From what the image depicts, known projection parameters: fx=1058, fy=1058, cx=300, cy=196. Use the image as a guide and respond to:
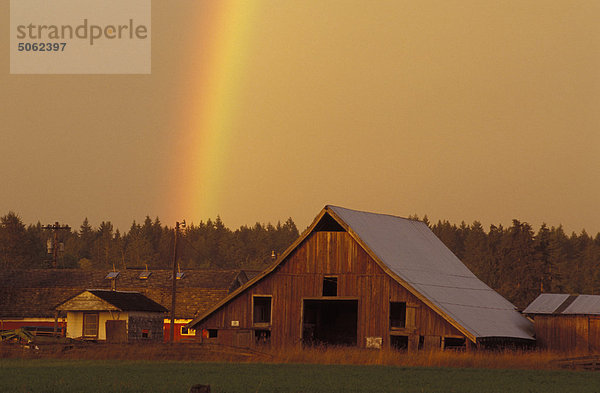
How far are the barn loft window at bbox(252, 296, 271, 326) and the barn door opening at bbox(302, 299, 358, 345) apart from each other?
2.97 m

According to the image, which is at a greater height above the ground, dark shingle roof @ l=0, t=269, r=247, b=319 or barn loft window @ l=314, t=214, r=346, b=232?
barn loft window @ l=314, t=214, r=346, b=232

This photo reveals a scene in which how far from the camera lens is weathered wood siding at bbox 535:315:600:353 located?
203 ft

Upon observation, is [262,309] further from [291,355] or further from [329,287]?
[291,355]

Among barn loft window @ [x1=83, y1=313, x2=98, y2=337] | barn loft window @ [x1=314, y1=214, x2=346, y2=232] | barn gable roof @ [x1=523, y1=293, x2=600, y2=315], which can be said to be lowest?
barn loft window @ [x1=83, y1=313, x2=98, y2=337]

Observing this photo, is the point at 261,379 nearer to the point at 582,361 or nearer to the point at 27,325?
the point at 582,361

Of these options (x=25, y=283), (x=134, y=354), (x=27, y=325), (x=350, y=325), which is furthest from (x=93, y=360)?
(x=25, y=283)

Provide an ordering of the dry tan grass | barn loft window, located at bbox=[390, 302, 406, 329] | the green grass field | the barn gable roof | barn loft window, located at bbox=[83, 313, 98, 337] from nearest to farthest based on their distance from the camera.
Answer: the green grass field
the dry tan grass
the barn gable roof
barn loft window, located at bbox=[390, 302, 406, 329]
barn loft window, located at bbox=[83, 313, 98, 337]

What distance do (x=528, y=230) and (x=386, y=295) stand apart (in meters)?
94.2

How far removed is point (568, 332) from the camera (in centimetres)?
6275

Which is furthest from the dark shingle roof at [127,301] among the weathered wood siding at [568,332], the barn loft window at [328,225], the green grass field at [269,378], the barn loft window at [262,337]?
the weathered wood siding at [568,332]

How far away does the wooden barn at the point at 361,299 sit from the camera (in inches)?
2253

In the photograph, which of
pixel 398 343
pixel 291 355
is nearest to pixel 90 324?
pixel 398 343

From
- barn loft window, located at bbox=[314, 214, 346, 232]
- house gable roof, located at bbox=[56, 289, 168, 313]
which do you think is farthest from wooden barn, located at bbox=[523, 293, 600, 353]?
house gable roof, located at bbox=[56, 289, 168, 313]

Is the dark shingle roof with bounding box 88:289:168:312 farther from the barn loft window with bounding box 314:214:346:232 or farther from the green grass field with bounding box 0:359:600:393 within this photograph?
the green grass field with bounding box 0:359:600:393
